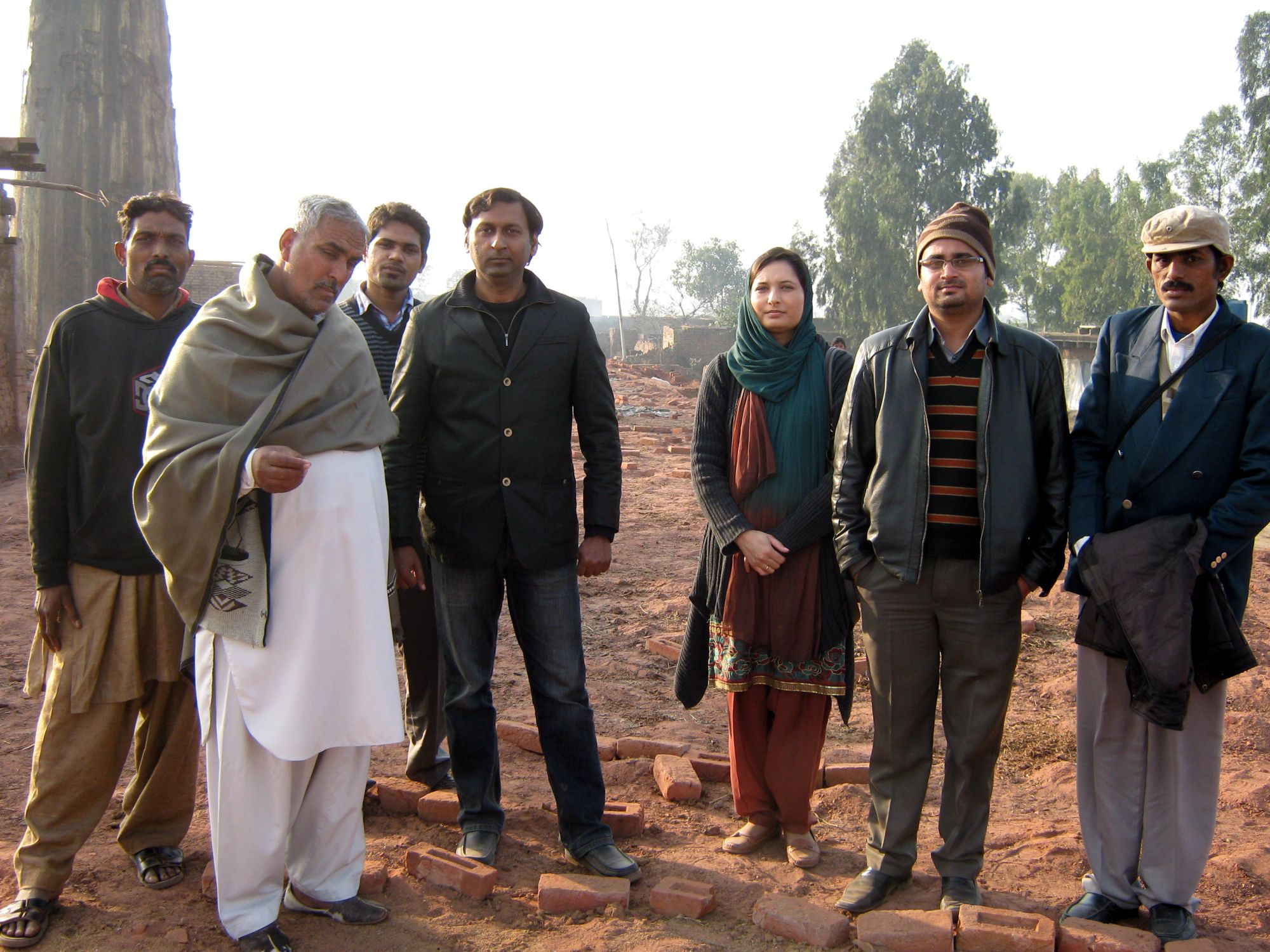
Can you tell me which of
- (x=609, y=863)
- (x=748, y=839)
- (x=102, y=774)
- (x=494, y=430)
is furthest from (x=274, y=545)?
(x=748, y=839)

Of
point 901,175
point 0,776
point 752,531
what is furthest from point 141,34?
point 901,175

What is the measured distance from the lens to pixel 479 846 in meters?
3.45

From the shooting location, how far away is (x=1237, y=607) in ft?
10.2

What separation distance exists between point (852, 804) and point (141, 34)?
66.7ft

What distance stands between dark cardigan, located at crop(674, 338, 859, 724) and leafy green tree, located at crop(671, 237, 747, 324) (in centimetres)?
6343

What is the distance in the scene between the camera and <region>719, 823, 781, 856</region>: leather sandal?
3.61 metres

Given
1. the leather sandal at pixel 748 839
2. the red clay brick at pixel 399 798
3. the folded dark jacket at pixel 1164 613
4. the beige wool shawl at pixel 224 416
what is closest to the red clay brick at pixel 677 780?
the leather sandal at pixel 748 839

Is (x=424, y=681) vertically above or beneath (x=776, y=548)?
beneath

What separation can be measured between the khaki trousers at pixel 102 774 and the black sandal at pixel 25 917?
0.05 meters

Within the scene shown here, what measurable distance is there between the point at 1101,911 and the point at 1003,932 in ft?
1.62

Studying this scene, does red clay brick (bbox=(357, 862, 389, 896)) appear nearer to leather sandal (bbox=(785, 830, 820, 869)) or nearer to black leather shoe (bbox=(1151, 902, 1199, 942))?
leather sandal (bbox=(785, 830, 820, 869))

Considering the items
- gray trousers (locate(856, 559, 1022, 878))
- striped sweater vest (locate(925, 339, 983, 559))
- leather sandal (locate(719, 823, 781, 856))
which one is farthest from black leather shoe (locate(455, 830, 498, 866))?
striped sweater vest (locate(925, 339, 983, 559))

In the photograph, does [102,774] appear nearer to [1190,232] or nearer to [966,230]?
[966,230]

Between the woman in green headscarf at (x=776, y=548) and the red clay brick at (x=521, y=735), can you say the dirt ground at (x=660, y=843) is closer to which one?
the red clay brick at (x=521, y=735)
